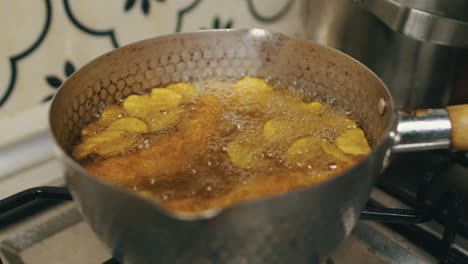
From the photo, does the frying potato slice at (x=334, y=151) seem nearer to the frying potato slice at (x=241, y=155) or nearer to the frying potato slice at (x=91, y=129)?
the frying potato slice at (x=241, y=155)

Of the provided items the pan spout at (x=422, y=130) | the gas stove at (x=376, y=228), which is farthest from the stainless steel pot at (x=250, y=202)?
the gas stove at (x=376, y=228)

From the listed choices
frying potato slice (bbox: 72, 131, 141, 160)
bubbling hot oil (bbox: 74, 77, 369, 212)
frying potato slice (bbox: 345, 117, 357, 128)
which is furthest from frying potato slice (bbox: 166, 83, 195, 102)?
frying potato slice (bbox: 345, 117, 357, 128)

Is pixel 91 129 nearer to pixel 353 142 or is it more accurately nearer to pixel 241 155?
pixel 241 155

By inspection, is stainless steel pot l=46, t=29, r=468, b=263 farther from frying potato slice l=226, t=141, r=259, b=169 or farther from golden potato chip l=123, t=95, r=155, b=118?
frying potato slice l=226, t=141, r=259, b=169

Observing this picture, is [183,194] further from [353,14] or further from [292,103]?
[353,14]

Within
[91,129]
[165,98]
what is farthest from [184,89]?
[91,129]

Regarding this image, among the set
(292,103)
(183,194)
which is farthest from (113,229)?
(292,103)
